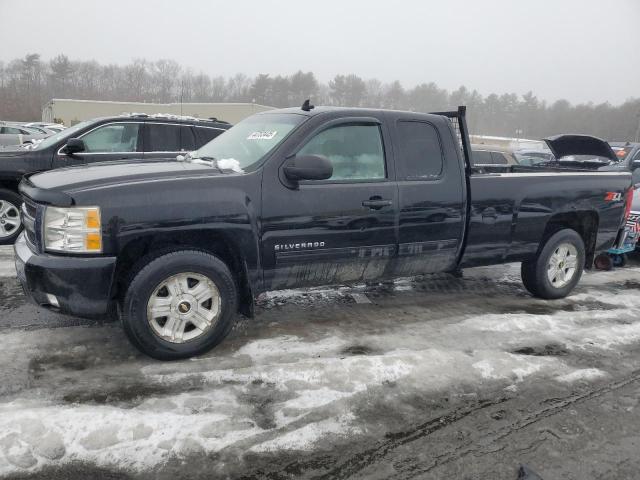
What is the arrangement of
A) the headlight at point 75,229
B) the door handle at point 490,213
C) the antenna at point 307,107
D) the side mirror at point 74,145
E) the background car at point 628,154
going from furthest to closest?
the background car at point 628,154, the side mirror at point 74,145, the door handle at point 490,213, the antenna at point 307,107, the headlight at point 75,229

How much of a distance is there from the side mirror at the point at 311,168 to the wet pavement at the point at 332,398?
1323 mm

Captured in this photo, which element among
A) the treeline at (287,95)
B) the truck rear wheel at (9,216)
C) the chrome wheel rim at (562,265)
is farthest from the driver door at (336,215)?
the treeline at (287,95)

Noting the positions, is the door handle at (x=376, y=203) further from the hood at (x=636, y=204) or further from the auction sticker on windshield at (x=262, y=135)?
the hood at (x=636, y=204)

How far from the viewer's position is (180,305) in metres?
3.55

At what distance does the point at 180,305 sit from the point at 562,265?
417 centimetres

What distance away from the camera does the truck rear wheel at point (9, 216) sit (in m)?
6.72

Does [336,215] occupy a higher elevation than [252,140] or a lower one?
lower

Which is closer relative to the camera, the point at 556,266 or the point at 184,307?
the point at 184,307

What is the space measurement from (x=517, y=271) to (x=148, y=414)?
549cm

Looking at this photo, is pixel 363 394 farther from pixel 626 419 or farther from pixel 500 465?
pixel 626 419

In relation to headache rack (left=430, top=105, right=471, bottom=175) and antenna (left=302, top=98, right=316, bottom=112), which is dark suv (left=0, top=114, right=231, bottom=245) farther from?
headache rack (left=430, top=105, right=471, bottom=175)

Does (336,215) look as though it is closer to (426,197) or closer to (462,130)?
(426,197)

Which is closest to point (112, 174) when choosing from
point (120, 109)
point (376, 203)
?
point (376, 203)

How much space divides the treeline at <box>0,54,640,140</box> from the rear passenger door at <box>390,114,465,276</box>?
85059 mm
